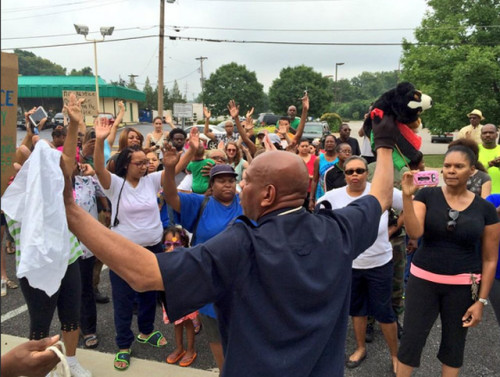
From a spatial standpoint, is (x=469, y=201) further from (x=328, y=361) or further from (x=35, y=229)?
(x=35, y=229)

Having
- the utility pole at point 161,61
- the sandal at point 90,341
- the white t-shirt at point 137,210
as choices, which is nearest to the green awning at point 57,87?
the utility pole at point 161,61

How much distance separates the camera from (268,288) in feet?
4.53

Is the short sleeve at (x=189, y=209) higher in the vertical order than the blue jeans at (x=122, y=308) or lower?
higher

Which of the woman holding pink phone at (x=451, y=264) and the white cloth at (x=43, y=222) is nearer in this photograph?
the white cloth at (x=43, y=222)

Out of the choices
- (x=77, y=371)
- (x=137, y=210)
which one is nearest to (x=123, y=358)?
(x=77, y=371)

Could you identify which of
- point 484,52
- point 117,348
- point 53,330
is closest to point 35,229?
point 117,348

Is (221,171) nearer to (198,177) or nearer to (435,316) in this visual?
(198,177)

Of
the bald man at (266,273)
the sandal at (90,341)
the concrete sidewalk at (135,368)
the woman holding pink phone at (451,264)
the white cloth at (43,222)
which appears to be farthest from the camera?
the sandal at (90,341)

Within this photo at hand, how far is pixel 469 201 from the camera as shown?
291 cm

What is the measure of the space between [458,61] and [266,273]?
1965 centimetres

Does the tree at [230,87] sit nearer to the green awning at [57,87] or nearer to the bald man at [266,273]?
the green awning at [57,87]

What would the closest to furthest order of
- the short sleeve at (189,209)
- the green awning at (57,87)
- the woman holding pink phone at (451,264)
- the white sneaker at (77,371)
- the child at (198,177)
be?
1. the woman holding pink phone at (451,264)
2. the short sleeve at (189,209)
3. the white sneaker at (77,371)
4. the child at (198,177)
5. the green awning at (57,87)

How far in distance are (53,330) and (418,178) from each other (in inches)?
155

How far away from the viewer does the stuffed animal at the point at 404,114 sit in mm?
1834
